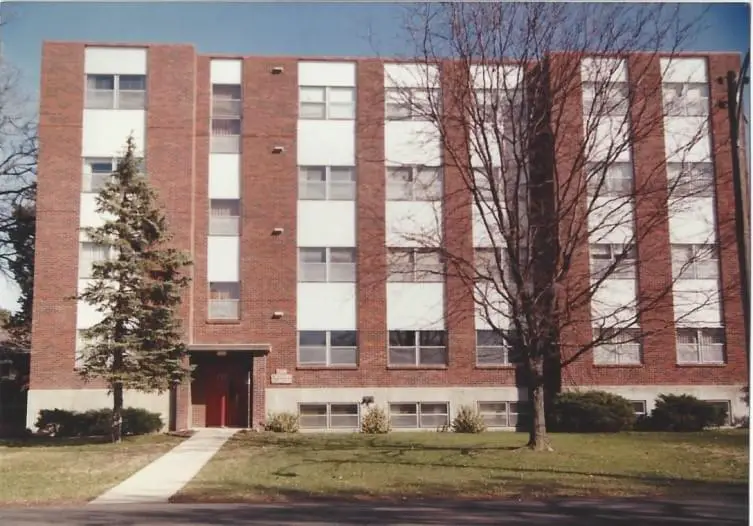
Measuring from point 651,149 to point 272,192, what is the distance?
10.4 meters

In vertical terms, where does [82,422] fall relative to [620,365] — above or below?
below

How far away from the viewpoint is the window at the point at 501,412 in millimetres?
22109

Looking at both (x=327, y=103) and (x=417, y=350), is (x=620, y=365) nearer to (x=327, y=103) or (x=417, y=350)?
(x=417, y=350)

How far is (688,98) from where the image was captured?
18281mm

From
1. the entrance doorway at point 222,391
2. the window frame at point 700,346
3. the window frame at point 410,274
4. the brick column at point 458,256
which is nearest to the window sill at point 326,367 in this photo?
the entrance doorway at point 222,391

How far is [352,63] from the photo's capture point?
22.5 metres

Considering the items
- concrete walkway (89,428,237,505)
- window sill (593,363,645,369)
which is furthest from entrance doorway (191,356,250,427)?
window sill (593,363,645,369)

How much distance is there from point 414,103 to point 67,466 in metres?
9.97

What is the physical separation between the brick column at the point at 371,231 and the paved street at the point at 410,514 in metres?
10.9

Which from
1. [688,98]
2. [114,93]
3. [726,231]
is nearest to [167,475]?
[114,93]

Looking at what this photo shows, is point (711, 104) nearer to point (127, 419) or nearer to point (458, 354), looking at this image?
point (458, 354)

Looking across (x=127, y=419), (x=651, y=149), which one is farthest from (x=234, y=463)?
(x=651, y=149)

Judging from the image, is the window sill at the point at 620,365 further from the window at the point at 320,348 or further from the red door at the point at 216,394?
the red door at the point at 216,394

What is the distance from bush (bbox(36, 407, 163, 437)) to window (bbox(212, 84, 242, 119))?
28.6 feet
